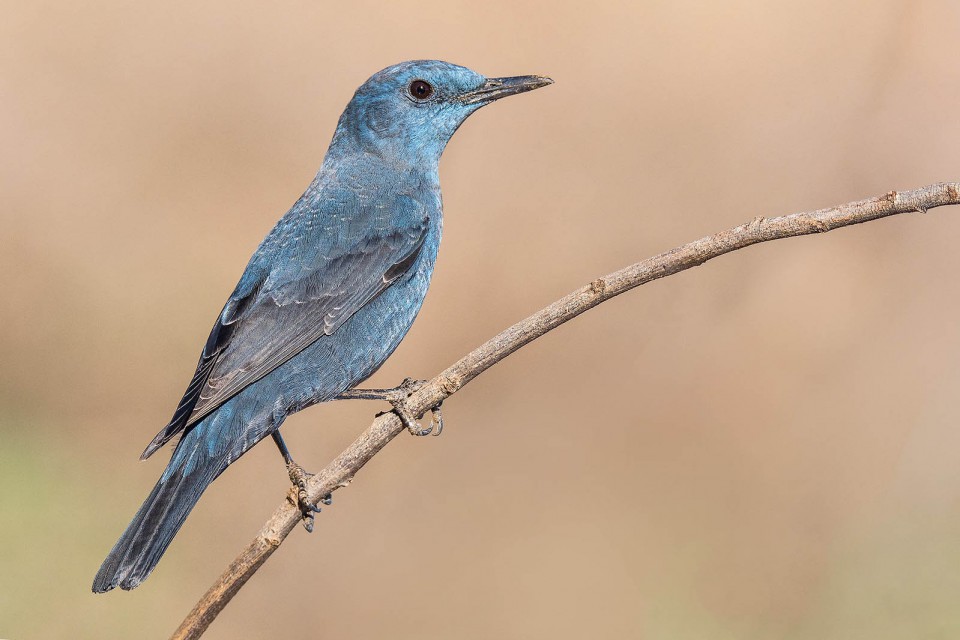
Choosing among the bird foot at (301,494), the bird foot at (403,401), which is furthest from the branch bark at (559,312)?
the bird foot at (403,401)

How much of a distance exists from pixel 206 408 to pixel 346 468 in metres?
0.95

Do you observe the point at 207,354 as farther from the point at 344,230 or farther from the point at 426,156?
the point at 426,156

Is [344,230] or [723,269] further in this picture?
[723,269]

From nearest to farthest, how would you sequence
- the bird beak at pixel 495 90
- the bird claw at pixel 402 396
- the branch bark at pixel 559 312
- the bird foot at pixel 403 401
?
the branch bark at pixel 559 312 → the bird foot at pixel 403 401 → the bird claw at pixel 402 396 → the bird beak at pixel 495 90

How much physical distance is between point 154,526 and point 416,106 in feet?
8.14

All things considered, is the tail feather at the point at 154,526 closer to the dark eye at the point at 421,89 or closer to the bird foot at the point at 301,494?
the bird foot at the point at 301,494

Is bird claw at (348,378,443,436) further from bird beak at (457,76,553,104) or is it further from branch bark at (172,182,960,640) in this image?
bird beak at (457,76,553,104)

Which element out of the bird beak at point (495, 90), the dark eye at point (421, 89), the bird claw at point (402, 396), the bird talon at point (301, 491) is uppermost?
the dark eye at point (421, 89)

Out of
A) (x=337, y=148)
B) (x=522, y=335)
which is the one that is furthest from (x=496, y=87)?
(x=522, y=335)

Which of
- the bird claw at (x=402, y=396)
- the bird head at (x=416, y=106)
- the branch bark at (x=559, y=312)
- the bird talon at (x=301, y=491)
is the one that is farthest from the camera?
the bird head at (x=416, y=106)

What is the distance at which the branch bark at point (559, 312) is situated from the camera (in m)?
2.57

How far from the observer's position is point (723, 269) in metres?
6.97

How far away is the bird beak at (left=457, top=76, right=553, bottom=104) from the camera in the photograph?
4828 millimetres

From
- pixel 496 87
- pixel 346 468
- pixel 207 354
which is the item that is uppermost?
pixel 496 87
